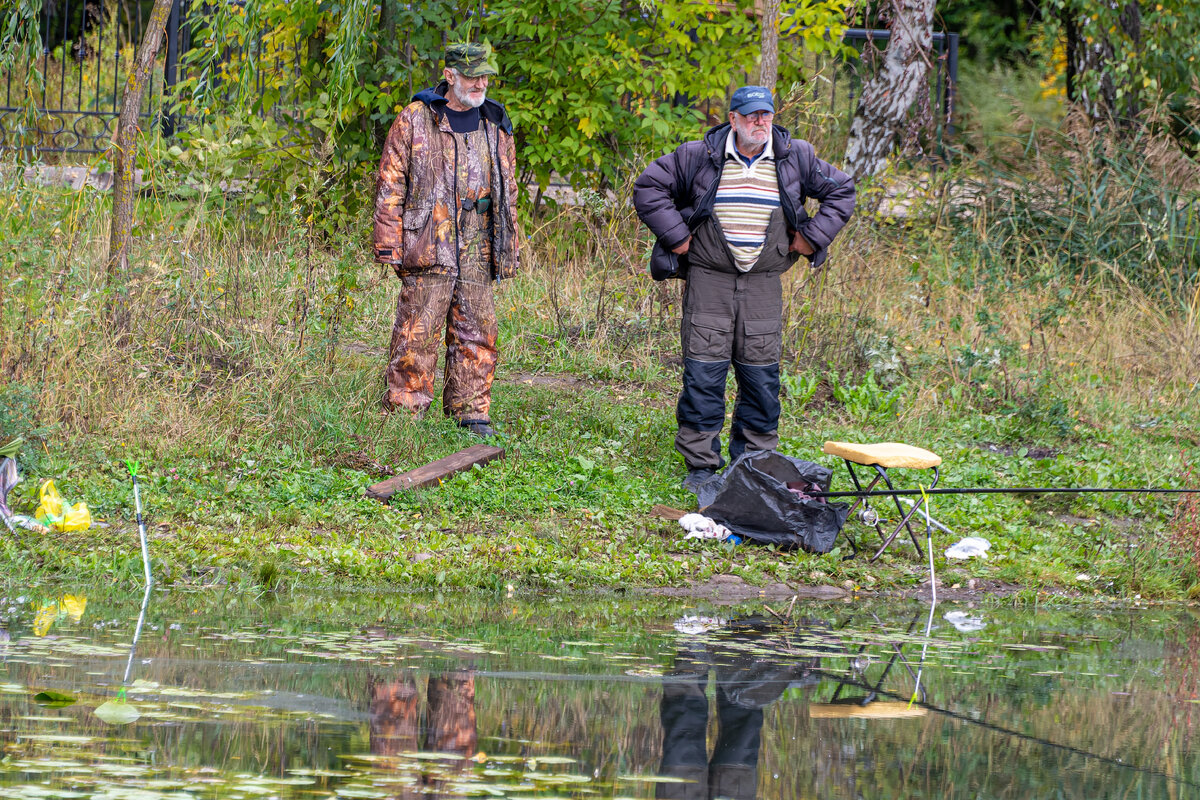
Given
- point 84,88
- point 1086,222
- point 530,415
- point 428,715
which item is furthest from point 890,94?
point 428,715

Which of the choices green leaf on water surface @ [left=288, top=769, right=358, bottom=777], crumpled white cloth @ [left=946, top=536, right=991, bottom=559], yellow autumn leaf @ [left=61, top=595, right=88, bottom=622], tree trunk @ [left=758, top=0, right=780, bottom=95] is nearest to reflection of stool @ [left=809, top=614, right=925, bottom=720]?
green leaf on water surface @ [left=288, top=769, right=358, bottom=777]

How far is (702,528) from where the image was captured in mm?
7191

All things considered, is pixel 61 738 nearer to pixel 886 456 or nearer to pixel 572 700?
pixel 572 700

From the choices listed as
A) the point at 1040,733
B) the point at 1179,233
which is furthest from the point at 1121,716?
the point at 1179,233

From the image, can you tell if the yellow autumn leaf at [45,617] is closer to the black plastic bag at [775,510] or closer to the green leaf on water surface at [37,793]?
the green leaf on water surface at [37,793]

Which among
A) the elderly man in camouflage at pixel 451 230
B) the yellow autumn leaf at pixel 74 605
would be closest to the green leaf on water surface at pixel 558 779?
the yellow autumn leaf at pixel 74 605

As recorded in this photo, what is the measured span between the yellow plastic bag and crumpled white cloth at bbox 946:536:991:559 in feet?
14.0

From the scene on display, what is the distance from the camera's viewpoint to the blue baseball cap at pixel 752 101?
7336 mm

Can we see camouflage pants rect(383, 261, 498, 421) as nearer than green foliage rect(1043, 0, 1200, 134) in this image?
Yes

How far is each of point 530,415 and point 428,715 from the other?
481 cm

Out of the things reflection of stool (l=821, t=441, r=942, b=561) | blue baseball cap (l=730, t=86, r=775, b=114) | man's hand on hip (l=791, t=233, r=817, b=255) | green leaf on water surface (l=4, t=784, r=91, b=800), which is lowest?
green leaf on water surface (l=4, t=784, r=91, b=800)

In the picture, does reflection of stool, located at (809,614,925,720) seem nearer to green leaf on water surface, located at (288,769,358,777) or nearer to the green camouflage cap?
green leaf on water surface, located at (288,769,358,777)

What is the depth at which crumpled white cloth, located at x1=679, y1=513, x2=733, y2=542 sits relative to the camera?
714 cm

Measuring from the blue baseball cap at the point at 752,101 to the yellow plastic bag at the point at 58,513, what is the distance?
3855mm
